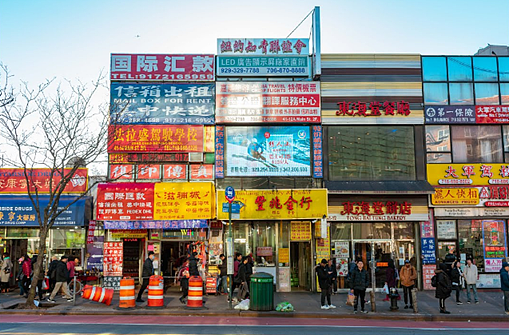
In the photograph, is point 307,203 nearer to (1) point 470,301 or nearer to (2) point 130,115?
(1) point 470,301

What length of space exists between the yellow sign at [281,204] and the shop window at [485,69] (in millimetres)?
9412

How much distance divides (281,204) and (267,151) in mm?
2733

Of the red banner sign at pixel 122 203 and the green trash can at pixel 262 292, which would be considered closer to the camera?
the green trash can at pixel 262 292

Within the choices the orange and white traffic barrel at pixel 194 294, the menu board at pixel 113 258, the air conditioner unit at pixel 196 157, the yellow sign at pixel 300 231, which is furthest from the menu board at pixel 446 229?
the menu board at pixel 113 258

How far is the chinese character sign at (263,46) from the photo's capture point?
23156 mm

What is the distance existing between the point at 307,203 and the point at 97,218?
351 inches

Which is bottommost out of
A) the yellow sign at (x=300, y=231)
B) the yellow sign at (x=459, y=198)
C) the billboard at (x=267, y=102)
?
the yellow sign at (x=300, y=231)

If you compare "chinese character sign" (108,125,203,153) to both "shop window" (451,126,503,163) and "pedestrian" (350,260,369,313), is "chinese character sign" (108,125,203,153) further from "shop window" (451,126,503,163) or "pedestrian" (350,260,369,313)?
"shop window" (451,126,503,163)

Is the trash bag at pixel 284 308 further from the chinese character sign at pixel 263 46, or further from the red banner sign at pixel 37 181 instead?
the chinese character sign at pixel 263 46

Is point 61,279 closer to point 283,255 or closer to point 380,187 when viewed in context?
point 283,255

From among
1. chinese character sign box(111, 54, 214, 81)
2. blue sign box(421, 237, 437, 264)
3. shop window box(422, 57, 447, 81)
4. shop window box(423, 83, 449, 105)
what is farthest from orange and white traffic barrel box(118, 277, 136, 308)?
shop window box(422, 57, 447, 81)

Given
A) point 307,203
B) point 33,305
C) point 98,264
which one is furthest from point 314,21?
point 33,305

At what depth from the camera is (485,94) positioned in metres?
23.0

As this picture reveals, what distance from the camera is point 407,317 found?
15875 millimetres
